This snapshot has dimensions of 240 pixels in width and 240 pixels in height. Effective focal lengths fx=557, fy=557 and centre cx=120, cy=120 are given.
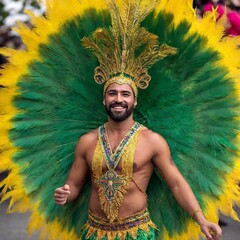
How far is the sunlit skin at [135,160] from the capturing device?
10.5 ft

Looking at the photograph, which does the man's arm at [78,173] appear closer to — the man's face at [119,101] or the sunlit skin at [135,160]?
the sunlit skin at [135,160]

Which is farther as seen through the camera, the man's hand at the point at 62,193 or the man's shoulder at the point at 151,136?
the man's shoulder at the point at 151,136

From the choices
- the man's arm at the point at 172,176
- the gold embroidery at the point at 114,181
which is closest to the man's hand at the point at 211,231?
the man's arm at the point at 172,176

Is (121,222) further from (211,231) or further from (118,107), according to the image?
(118,107)

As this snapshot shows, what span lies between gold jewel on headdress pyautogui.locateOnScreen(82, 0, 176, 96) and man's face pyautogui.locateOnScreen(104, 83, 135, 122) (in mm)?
37

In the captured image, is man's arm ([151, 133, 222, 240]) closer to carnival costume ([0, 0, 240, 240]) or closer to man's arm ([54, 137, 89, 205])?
carnival costume ([0, 0, 240, 240])

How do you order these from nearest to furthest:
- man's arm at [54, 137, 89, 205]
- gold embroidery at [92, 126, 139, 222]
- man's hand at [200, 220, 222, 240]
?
man's hand at [200, 220, 222, 240], gold embroidery at [92, 126, 139, 222], man's arm at [54, 137, 89, 205]

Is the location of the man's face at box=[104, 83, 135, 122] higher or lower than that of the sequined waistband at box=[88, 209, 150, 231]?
higher

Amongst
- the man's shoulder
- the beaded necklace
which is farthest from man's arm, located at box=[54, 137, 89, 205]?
the man's shoulder

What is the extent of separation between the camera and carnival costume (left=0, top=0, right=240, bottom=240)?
3281mm

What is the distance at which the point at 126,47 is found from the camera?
3262 millimetres

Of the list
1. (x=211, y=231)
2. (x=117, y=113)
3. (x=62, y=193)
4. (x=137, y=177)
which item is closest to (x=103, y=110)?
(x=117, y=113)

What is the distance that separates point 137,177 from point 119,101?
0.46 m

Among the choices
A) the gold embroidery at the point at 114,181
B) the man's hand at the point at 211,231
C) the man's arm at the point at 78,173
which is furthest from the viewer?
the man's arm at the point at 78,173
